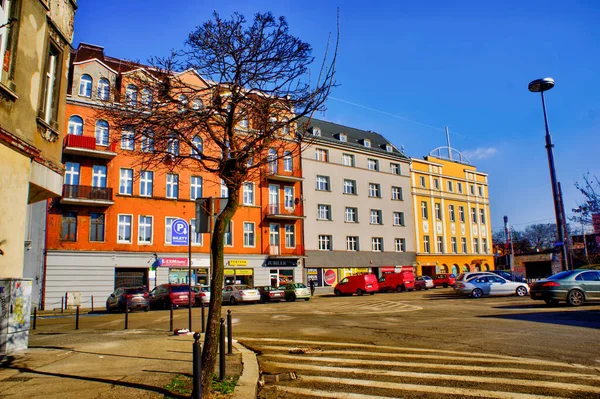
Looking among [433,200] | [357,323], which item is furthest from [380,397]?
[433,200]

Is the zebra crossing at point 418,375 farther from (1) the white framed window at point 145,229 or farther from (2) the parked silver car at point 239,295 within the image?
(1) the white framed window at point 145,229

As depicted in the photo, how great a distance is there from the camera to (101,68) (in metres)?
32.5

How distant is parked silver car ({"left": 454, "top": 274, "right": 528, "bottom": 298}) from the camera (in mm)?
25734

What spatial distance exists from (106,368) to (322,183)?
3786cm

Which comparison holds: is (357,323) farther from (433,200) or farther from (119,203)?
(433,200)

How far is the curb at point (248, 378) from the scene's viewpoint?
5.96m

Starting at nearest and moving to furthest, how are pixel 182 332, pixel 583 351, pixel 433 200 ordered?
pixel 583 351
pixel 182 332
pixel 433 200

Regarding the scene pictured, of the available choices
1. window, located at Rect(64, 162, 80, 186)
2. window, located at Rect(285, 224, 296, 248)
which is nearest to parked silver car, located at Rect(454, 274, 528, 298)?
window, located at Rect(285, 224, 296, 248)

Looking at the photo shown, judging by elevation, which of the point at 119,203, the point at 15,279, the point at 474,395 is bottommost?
the point at 474,395

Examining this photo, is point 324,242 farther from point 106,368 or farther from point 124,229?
point 106,368

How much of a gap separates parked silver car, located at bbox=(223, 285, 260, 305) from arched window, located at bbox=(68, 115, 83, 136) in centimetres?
1499

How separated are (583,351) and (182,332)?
9.16 metres

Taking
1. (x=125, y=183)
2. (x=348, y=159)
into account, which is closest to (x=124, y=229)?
(x=125, y=183)

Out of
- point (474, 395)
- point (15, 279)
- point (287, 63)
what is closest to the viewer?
point (474, 395)
